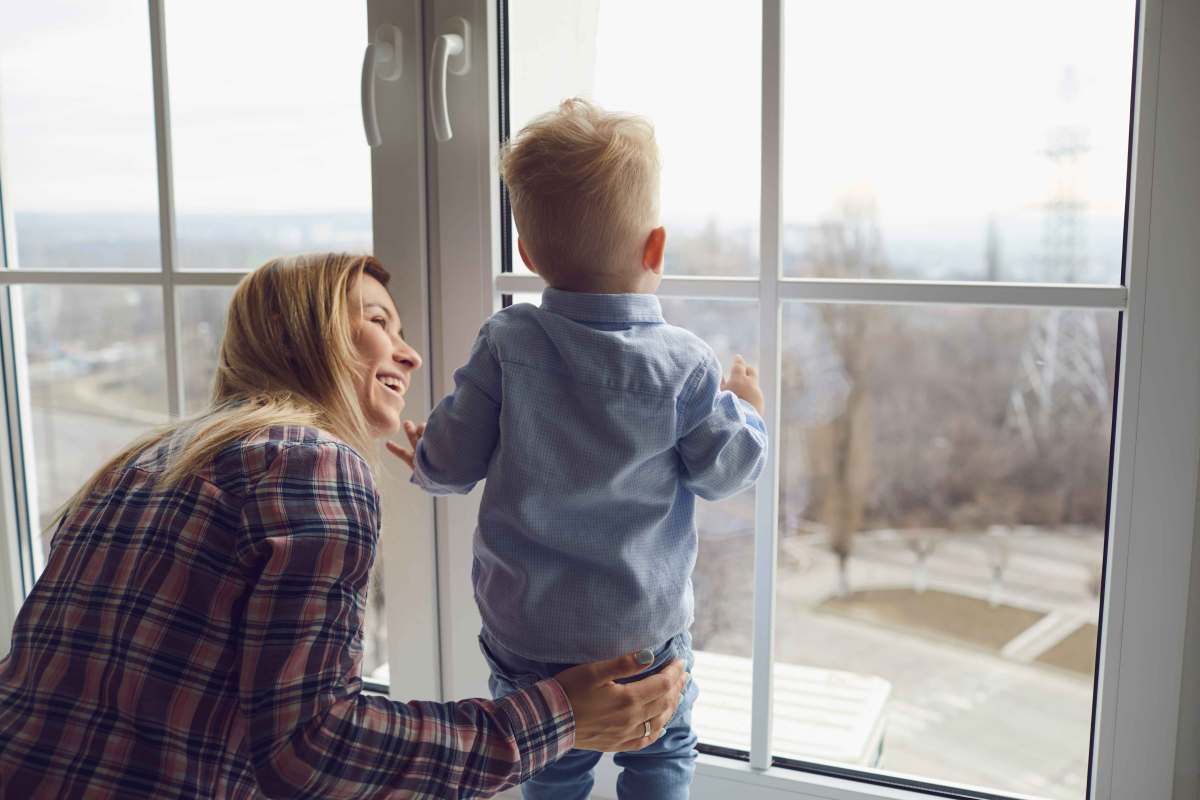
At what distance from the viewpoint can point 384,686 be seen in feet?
4.65

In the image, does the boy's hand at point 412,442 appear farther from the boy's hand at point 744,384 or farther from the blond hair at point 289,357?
the boy's hand at point 744,384

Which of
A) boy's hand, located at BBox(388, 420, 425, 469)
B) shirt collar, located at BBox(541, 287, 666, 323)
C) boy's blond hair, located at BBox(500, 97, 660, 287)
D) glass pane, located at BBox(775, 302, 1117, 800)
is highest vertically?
boy's blond hair, located at BBox(500, 97, 660, 287)

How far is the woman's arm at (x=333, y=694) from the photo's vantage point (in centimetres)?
80

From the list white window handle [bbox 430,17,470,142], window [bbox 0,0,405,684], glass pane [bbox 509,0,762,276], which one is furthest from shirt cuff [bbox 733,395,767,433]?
window [bbox 0,0,405,684]

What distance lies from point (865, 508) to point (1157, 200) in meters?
1.53

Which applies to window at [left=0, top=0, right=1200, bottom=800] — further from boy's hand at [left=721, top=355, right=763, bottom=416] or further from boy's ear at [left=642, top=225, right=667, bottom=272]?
boy's ear at [left=642, top=225, right=667, bottom=272]

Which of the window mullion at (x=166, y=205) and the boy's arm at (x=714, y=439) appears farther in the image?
the window mullion at (x=166, y=205)

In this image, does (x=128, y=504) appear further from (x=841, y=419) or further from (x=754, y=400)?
(x=841, y=419)

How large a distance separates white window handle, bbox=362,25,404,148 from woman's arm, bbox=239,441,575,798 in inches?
17.6

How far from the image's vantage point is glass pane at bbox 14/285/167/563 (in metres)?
1.52

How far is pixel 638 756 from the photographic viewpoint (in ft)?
3.28

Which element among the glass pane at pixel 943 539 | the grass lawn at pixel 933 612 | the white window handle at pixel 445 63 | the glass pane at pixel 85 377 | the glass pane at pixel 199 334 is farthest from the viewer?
the grass lawn at pixel 933 612

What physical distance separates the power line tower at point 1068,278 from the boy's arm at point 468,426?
0.56m

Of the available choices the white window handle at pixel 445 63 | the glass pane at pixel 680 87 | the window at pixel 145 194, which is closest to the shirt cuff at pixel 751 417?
the glass pane at pixel 680 87
